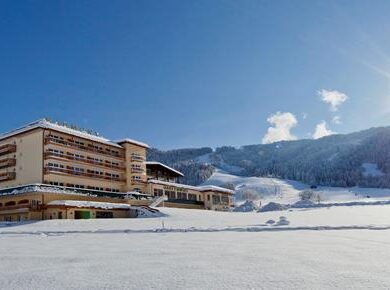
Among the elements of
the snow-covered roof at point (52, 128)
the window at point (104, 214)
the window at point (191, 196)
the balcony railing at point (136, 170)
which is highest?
the snow-covered roof at point (52, 128)

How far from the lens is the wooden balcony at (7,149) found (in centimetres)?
5409

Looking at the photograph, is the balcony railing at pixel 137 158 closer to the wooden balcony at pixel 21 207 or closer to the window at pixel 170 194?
the window at pixel 170 194

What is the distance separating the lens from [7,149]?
179 ft

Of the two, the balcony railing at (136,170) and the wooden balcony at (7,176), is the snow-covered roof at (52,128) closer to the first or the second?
the wooden balcony at (7,176)

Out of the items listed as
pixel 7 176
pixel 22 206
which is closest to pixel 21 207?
pixel 22 206

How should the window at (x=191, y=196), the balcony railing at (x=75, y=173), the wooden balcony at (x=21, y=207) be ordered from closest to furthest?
the wooden balcony at (x=21, y=207)
the balcony railing at (x=75, y=173)
the window at (x=191, y=196)

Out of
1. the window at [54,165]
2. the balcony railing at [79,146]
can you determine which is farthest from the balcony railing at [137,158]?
the window at [54,165]

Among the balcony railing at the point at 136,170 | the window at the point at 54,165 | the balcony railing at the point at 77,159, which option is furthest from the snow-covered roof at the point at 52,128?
the balcony railing at the point at 136,170

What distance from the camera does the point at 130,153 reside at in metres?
65.8

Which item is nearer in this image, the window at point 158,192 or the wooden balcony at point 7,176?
the wooden balcony at point 7,176

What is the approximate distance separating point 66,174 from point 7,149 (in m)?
9.16

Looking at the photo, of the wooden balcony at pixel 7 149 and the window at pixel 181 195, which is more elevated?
the wooden balcony at pixel 7 149

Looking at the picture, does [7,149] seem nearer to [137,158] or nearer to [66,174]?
[66,174]

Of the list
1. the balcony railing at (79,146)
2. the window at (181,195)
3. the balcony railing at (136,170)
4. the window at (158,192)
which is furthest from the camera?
the window at (181,195)
